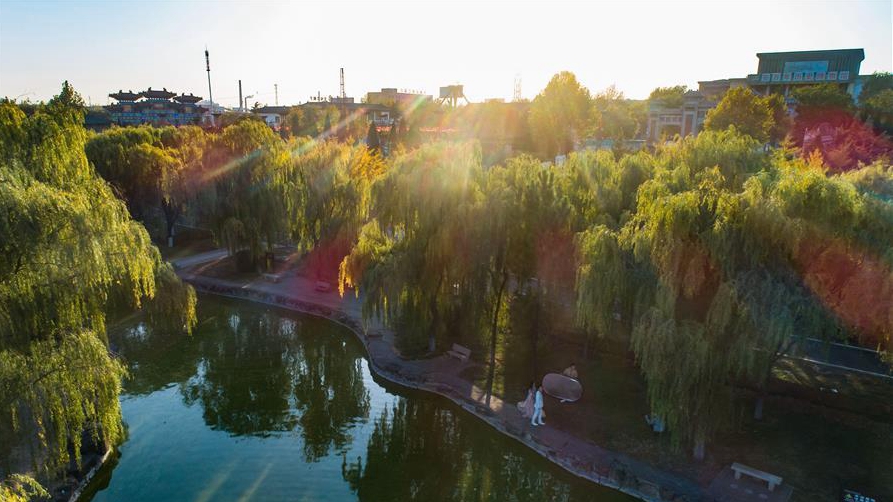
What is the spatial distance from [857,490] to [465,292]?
10.8 meters

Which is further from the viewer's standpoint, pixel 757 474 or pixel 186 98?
pixel 186 98

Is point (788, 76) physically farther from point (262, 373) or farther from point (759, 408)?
point (262, 373)

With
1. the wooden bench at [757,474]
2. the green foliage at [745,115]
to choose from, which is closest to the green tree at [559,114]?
the green foliage at [745,115]

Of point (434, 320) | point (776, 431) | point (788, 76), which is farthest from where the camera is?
point (788, 76)

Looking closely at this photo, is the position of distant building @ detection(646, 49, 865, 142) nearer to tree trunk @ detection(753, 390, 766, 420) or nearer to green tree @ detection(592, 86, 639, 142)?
green tree @ detection(592, 86, 639, 142)

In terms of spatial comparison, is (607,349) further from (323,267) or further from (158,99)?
(158,99)

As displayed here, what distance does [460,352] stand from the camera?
1802 cm

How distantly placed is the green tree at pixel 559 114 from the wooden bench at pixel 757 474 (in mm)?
46119

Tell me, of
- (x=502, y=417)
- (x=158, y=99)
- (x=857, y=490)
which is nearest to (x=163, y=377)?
(x=502, y=417)

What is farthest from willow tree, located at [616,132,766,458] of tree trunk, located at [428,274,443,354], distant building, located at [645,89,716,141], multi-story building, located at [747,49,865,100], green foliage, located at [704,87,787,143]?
multi-story building, located at [747,49,865,100]

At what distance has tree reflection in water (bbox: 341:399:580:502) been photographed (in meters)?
12.4

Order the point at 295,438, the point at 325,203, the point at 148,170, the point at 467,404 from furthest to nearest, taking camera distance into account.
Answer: the point at 148,170, the point at 325,203, the point at 467,404, the point at 295,438

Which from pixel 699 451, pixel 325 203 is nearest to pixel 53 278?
pixel 699 451

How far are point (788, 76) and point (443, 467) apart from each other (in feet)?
232
